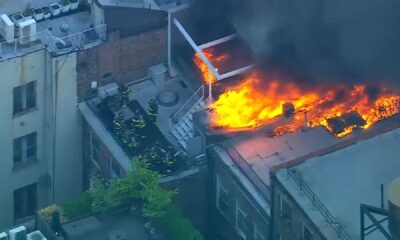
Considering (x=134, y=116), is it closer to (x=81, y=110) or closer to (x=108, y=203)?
(x=81, y=110)

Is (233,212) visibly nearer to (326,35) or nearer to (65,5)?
(326,35)

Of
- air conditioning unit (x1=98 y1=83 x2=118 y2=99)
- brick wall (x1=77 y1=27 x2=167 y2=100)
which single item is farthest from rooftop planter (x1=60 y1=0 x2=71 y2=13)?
air conditioning unit (x1=98 y1=83 x2=118 y2=99)

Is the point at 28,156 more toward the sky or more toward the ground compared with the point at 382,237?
more toward the sky

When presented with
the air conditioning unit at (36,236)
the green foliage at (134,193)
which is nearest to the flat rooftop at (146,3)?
the green foliage at (134,193)

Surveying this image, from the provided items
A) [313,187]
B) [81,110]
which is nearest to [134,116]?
[81,110]

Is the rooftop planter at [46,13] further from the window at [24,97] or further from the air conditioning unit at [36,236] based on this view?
the air conditioning unit at [36,236]
